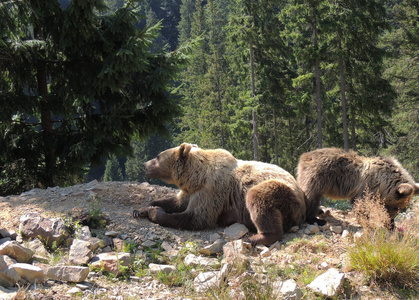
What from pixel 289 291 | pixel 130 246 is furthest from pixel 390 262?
pixel 130 246

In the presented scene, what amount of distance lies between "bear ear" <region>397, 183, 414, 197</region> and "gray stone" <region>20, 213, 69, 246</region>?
4478 millimetres

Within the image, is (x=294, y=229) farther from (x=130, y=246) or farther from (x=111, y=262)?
(x=111, y=262)

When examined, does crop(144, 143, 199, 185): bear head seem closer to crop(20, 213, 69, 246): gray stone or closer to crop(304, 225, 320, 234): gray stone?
crop(20, 213, 69, 246): gray stone

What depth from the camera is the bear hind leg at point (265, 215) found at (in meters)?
5.07

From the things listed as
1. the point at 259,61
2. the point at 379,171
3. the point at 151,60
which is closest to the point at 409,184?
the point at 379,171

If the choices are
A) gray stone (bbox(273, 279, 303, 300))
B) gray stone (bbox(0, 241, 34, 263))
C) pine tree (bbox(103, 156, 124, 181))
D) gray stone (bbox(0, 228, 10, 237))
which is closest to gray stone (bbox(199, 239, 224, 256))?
gray stone (bbox(273, 279, 303, 300))

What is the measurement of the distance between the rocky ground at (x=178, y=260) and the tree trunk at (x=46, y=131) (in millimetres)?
2590

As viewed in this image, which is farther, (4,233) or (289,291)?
(4,233)

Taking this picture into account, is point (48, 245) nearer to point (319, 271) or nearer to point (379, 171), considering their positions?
point (319, 271)

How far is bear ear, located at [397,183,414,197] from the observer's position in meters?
5.25

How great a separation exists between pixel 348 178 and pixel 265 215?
1641mm

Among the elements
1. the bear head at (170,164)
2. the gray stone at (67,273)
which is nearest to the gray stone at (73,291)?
the gray stone at (67,273)

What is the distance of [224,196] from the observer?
573 cm

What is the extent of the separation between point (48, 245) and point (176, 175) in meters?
2.13
